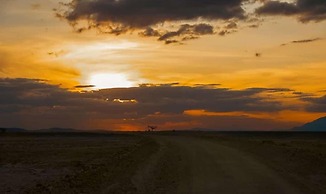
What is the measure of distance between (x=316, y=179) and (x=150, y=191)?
725 cm

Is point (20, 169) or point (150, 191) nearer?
point (150, 191)

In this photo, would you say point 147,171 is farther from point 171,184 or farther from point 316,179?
point 316,179

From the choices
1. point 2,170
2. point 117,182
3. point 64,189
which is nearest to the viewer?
point 64,189

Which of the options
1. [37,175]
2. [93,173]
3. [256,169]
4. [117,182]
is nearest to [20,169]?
[37,175]

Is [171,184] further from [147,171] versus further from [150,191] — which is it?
[147,171]

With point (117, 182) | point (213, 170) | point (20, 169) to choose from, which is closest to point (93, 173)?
point (117, 182)

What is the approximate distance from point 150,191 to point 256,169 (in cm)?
768

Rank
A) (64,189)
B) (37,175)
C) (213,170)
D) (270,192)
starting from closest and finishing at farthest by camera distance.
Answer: (270,192), (64,189), (213,170), (37,175)

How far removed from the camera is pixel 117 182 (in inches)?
739

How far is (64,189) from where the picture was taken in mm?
17453

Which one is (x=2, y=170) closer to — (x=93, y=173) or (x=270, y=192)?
(x=93, y=173)

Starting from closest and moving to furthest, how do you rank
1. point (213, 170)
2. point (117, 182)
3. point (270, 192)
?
1. point (270, 192)
2. point (117, 182)
3. point (213, 170)

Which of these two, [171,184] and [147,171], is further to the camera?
[147,171]

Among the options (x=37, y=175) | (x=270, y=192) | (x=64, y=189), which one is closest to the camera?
(x=270, y=192)
